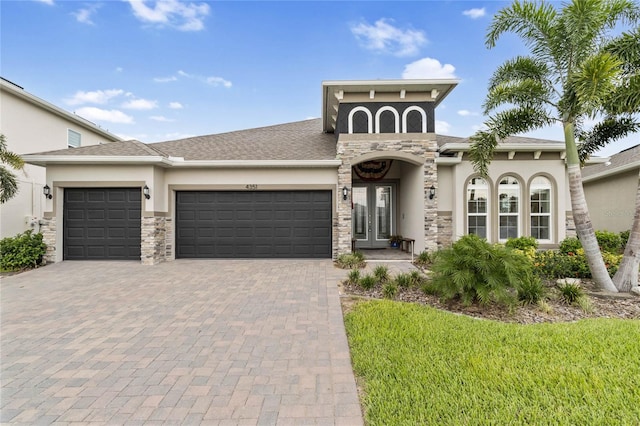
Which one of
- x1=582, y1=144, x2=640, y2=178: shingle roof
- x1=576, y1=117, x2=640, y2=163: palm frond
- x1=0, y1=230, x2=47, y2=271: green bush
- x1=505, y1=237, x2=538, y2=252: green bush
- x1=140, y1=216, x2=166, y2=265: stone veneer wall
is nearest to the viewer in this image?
x1=576, y1=117, x2=640, y2=163: palm frond

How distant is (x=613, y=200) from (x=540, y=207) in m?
5.74

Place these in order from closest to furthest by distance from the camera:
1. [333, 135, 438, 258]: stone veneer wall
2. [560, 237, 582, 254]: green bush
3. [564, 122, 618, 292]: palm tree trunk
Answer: [564, 122, 618, 292]: palm tree trunk
[560, 237, 582, 254]: green bush
[333, 135, 438, 258]: stone veneer wall

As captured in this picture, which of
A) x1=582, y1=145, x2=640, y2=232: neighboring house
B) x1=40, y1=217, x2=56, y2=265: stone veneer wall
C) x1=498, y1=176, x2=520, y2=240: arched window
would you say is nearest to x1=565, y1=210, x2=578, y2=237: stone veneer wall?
x1=498, y1=176, x2=520, y2=240: arched window

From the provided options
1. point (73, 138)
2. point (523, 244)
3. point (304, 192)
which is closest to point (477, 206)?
point (523, 244)

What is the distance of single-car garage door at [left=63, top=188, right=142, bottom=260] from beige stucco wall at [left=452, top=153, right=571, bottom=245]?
1104 centimetres

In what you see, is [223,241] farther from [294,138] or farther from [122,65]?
[122,65]

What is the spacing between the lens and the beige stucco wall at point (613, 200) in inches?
486

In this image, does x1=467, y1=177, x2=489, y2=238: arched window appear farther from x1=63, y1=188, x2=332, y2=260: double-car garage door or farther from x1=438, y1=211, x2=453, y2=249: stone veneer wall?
x1=63, y1=188, x2=332, y2=260: double-car garage door

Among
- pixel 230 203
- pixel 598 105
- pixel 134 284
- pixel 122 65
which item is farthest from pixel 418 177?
pixel 122 65

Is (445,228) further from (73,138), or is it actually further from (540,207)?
(73,138)

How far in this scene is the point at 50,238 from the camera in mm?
9742

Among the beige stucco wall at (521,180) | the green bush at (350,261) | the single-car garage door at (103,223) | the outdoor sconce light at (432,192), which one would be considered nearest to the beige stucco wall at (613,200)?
the beige stucco wall at (521,180)

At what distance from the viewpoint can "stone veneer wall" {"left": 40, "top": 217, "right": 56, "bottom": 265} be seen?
31.8ft

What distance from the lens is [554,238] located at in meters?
10.7
